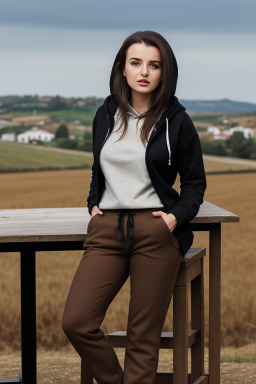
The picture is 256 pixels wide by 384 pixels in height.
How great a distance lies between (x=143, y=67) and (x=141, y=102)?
0.18 metres

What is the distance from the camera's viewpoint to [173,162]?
372 cm

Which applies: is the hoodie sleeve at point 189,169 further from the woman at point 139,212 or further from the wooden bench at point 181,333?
the wooden bench at point 181,333

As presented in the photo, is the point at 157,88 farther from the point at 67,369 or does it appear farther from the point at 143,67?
the point at 67,369

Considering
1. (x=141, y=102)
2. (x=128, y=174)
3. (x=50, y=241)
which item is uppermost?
(x=141, y=102)

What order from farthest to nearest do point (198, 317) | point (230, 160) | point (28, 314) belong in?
point (230, 160) < point (28, 314) < point (198, 317)

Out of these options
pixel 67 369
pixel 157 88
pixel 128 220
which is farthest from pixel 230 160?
pixel 128 220

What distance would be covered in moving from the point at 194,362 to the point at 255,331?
256 centimetres

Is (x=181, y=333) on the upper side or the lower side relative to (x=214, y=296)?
lower

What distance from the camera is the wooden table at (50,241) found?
12.8 feet

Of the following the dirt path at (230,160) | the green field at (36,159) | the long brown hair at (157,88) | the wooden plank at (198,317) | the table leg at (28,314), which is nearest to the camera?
the long brown hair at (157,88)

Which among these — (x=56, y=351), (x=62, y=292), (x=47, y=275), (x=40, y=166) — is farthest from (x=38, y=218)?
(x=40, y=166)

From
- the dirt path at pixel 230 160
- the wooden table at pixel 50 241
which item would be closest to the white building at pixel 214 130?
the dirt path at pixel 230 160

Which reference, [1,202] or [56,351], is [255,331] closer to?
[56,351]

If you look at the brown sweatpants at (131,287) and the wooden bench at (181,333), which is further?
the wooden bench at (181,333)
